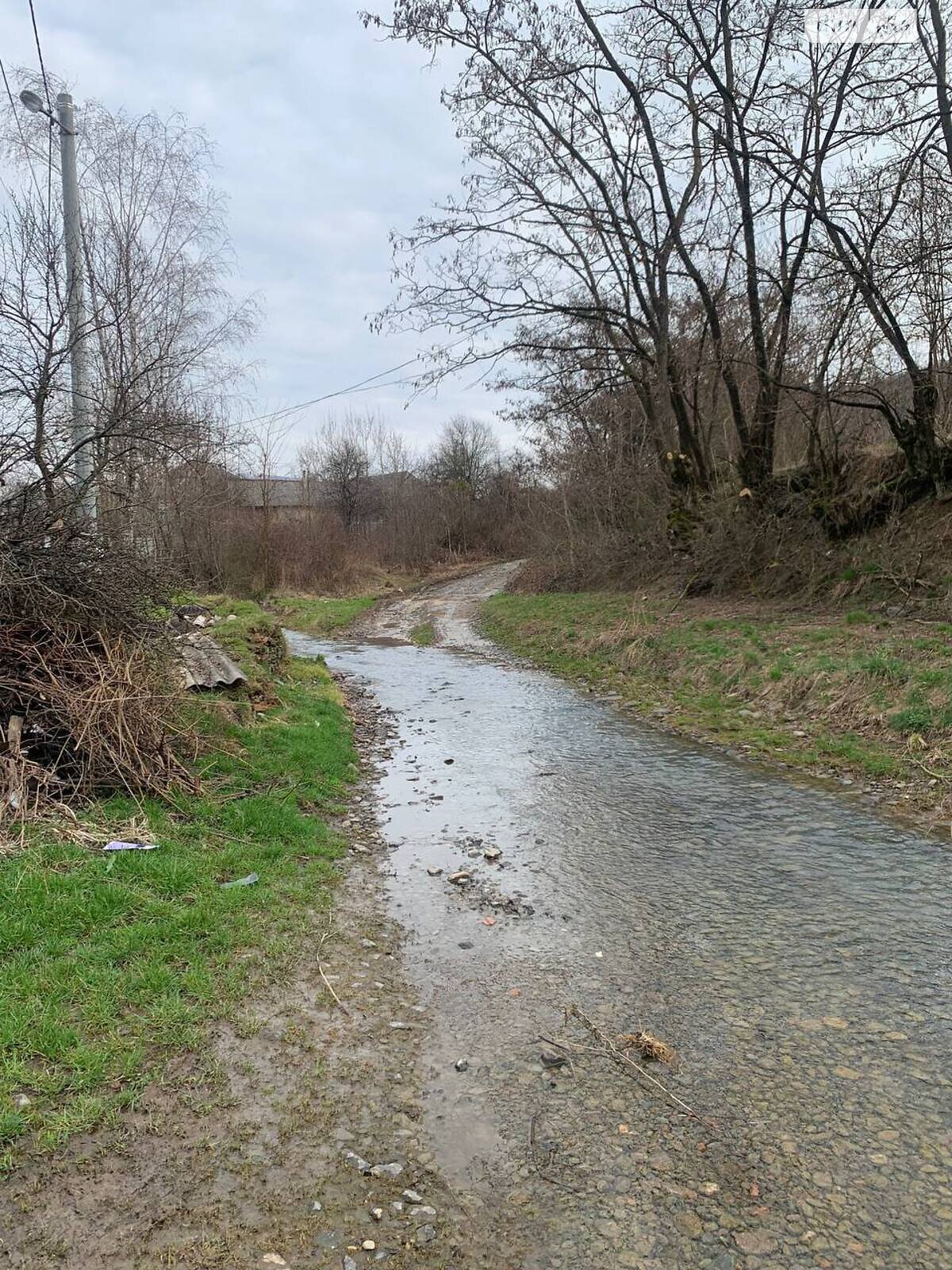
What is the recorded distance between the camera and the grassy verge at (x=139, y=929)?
3.13m

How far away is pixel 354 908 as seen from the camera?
5.05m

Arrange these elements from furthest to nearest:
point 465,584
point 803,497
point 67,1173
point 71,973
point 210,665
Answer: point 465,584
point 803,497
point 210,665
point 71,973
point 67,1173

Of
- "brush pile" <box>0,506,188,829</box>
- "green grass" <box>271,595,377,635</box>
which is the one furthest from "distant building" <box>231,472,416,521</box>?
"brush pile" <box>0,506,188,829</box>

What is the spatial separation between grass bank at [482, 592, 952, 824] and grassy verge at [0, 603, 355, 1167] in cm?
523

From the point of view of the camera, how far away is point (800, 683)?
10.1 metres

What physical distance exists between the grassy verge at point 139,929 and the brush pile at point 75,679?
37 cm

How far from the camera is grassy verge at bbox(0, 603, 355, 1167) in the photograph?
3.13 m

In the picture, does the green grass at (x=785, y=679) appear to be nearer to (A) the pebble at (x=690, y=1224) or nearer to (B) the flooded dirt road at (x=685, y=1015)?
(B) the flooded dirt road at (x=685, y=1015)

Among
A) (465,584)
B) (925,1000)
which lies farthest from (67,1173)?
(465,584)

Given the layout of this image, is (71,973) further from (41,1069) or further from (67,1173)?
(67,1173)

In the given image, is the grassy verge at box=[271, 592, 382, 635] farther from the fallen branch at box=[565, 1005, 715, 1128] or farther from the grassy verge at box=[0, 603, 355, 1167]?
the fallen branch at box=[565, 1005, 715, 1128]

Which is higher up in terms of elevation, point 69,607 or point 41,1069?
point 69,607

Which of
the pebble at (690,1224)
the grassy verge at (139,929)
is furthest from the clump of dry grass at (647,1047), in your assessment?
the grassy verge at (139,929)

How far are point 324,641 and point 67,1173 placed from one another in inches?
778
